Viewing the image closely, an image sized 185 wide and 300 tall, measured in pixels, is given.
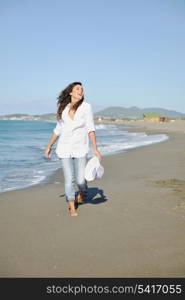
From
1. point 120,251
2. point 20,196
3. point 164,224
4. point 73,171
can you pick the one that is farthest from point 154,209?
point 20,196

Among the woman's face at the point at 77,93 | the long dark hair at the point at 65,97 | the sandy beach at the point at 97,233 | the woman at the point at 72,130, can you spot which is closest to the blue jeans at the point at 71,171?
the woman at the point at 72,130

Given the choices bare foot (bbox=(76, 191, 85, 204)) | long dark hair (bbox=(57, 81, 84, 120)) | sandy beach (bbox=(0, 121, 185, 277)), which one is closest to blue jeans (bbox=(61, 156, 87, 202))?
sandy beach (bbox=(0, 121, 185, 277))

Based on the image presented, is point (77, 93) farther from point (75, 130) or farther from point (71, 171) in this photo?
point (71, 171)

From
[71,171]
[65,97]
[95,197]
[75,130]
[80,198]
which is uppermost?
[65,97]

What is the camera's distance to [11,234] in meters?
3.88

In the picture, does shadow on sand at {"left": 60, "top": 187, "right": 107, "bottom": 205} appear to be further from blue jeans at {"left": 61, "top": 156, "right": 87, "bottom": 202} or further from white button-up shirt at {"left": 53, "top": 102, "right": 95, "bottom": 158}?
white button-up shirt at {"left": 53, "top": 102, "right": 95, "bottom": 158}

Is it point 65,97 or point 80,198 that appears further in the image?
point 80,198

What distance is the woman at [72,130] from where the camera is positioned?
4629mm

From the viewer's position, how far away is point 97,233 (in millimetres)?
3869

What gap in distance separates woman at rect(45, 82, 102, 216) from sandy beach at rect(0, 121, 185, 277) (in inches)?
20.9

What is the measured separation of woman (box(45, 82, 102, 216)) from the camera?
4629 millimetres

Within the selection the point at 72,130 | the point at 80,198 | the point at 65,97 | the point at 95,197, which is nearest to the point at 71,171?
the point at 72,130

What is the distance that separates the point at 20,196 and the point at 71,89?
2240 mm

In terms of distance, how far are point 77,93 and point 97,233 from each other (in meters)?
1.91
